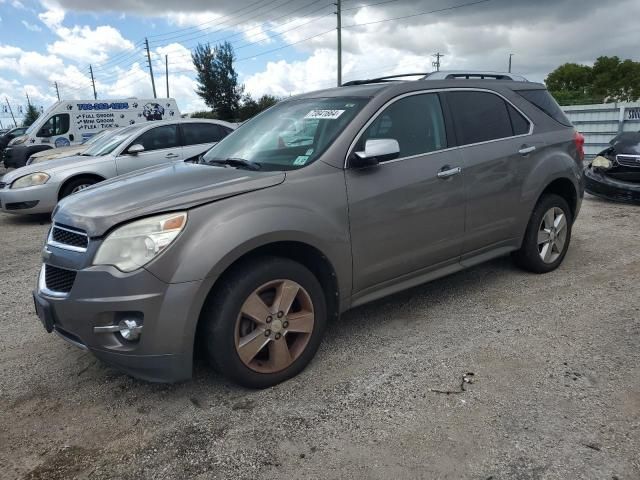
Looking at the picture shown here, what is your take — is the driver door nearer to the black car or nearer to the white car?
the white car

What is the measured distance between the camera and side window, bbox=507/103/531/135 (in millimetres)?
4281

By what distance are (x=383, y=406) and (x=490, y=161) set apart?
2.16 meters

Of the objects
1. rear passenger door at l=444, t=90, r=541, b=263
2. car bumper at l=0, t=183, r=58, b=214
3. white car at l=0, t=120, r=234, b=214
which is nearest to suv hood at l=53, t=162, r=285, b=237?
rear passenger door at l=444, t=90, r=541, b=263

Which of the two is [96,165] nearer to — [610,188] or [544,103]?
[544,103]

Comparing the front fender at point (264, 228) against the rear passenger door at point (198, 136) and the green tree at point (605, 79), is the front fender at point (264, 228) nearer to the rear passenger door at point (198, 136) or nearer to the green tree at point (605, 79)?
the rear passenger door at point (198, 136)

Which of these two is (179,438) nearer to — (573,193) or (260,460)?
(260,460)

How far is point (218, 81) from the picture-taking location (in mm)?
50250

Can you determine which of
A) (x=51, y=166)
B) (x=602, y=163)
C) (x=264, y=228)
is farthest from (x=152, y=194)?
(x=602, y=163)

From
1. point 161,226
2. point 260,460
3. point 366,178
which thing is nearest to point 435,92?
point 366,178

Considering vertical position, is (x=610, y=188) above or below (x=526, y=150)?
below

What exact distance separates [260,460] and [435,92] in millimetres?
2797

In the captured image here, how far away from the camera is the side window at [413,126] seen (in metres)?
3.42

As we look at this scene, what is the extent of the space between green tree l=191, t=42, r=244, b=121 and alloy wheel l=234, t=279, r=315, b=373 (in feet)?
159

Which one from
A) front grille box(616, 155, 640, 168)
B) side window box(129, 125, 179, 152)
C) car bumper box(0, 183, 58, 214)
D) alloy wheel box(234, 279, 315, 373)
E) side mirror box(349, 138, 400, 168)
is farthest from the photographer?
side window box(129, 125, 179, 152)
